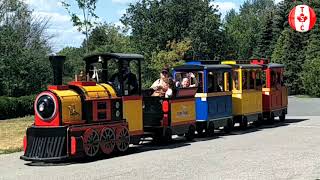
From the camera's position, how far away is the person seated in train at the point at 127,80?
15.1 metres

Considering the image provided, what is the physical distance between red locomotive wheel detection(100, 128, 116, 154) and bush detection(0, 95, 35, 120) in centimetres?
1838

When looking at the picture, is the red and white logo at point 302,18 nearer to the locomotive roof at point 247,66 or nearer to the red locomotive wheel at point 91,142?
the locomotive roof at point 247,66

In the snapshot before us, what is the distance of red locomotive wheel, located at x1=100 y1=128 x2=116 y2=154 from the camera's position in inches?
552

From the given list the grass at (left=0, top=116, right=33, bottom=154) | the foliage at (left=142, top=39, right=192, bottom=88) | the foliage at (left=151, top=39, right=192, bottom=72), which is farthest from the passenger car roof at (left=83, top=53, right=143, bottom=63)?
the foliage at (left=142, top=39, right=192, bottom=88)

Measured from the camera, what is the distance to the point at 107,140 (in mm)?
14172

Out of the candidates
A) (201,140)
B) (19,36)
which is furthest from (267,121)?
(19,36)

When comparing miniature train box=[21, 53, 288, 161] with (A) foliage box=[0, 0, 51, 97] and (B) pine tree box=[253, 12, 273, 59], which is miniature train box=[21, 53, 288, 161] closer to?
(A) foliage box=[0, 0, 51, 97]

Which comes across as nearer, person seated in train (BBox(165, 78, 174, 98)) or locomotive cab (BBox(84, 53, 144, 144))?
locomotive cab (BBox(84, 53, 144, 144))

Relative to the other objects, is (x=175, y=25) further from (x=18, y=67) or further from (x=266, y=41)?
(x=18, y=67)

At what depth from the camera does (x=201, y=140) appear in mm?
18125

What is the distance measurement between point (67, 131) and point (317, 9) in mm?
56806

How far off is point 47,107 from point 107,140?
5.83 ft

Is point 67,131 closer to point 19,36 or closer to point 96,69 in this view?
point 96,69

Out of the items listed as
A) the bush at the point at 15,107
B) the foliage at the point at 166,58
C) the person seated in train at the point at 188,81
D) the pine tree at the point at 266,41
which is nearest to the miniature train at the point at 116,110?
the person seated in train at the point at 188,81
